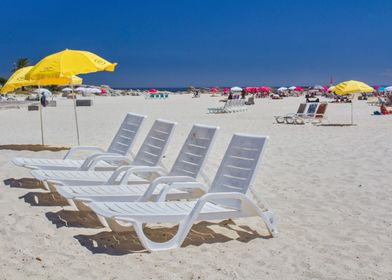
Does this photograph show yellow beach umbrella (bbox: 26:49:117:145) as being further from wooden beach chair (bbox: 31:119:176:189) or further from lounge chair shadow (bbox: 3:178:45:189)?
wooden beach chair (bbox: 31:119:176:189)

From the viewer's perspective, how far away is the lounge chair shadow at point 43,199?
236 inches

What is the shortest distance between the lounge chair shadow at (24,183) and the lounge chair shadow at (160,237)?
2474mm

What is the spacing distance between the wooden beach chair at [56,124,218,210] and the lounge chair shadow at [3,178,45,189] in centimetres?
135

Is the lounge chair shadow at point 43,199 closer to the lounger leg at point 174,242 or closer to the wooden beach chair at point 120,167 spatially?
the wooden beach chair at point 120,167

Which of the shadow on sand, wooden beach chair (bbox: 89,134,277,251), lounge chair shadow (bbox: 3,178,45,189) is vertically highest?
wooden beach chair (bbox: 89,134,277,251)

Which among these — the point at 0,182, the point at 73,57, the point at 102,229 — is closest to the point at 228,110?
the point at 73,57

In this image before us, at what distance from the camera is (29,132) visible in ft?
52.6

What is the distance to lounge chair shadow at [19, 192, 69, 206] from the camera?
19.7 feet

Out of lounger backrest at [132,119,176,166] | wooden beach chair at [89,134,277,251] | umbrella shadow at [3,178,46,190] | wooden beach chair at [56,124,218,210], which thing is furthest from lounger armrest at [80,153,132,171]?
wooden beach chair at [89,134,277,251]

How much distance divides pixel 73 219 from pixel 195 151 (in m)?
1.37

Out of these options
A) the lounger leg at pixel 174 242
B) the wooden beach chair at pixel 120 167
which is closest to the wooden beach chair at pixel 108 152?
the wooden beach chair at pixel 120 167

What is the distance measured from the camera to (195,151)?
220 inches

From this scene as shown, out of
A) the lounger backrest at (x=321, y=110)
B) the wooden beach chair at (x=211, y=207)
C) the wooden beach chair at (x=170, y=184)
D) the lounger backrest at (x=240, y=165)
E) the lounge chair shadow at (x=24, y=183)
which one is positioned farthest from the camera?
the lounger backrest at (x=321, y=110)

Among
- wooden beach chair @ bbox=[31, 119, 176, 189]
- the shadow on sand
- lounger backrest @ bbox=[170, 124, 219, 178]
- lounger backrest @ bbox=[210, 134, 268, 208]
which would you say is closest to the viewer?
lounger backrest @ bbox=[210, 134, 268, 208]
